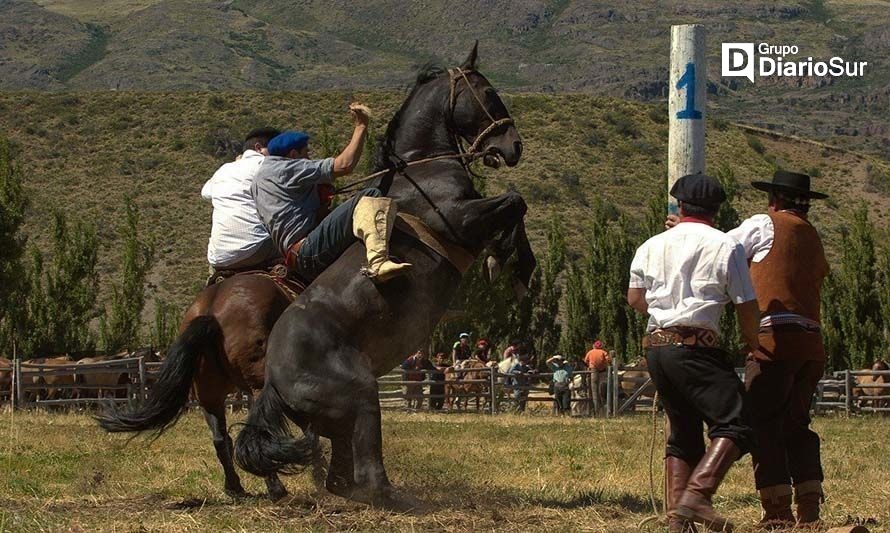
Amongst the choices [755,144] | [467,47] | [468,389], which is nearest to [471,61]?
[468,389]

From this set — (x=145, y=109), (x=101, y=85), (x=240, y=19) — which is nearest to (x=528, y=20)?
(x=240, y=19)

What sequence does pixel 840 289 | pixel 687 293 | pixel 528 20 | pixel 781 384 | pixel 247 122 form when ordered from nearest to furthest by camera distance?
pixel 687 293 → pixel 781 384 → pixel 840 289 → pixel 247 122 → pixel 528 20

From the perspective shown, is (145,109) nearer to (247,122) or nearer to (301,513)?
(247,122)

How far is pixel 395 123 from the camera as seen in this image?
950 centimetres

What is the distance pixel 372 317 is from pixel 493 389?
1768 centimetres

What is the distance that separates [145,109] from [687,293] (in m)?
72.5

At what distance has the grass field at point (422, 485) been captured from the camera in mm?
7926

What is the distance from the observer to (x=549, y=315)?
41.9 m

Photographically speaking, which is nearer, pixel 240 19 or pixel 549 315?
pixel 549 315

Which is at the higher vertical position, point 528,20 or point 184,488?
point 528,20

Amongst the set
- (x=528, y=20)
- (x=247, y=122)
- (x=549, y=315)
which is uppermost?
(x=528, y=20)

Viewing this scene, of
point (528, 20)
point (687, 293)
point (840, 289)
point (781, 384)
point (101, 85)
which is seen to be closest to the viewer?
point (687, 293)

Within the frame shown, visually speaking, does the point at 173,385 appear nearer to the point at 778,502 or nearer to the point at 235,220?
the point at 235,220

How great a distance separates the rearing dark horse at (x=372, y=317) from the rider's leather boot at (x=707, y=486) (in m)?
1.83
